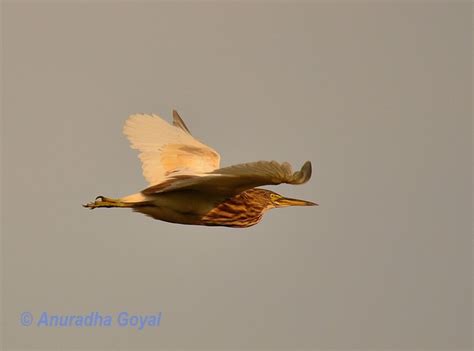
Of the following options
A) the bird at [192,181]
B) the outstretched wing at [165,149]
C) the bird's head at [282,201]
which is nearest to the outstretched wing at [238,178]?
the bird at [192,181]

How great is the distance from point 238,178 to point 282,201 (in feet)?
4.43

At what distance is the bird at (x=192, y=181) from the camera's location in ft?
22.7

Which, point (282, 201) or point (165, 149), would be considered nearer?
point (282, 201)

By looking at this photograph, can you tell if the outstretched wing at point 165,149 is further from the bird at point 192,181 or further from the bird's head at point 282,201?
the bird's head at point 282,201

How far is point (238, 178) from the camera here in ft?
23.5

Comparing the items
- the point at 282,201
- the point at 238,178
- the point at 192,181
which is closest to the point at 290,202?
the point at 282,201

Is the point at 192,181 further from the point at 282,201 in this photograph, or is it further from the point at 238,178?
the point at 282,201

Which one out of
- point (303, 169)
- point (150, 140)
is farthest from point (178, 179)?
point (303, 169)

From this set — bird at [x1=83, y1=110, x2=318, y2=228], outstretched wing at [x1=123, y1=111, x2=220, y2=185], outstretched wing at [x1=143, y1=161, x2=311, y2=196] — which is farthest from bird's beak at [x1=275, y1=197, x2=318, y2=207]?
outstretched wing at [x1=143, y1=161, x2=311, y2=196]

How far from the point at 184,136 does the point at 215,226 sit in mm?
972

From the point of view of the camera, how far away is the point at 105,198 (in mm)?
8000

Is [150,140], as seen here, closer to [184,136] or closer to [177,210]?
[184,136]

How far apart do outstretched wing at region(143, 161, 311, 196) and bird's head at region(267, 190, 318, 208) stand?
0.61 m

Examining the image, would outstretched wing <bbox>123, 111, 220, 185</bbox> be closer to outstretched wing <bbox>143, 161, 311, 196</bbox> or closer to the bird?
the bird
